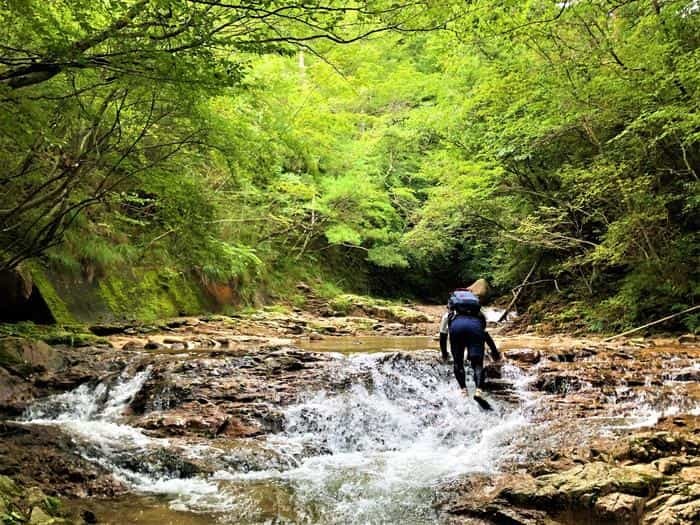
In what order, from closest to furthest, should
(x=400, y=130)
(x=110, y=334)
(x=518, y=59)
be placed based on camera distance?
1. (x=110, y=334)
2. (x=518, y=59)
3. (x=400, y=130)

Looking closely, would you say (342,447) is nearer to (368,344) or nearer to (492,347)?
(492,347)

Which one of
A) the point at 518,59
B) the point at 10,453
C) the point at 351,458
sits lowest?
the point at 351,458

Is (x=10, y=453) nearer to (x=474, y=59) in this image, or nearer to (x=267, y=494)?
(x=267, y=494)

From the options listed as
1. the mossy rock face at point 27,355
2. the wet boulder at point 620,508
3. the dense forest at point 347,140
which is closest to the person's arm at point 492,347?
the wet boulder at point 620,508

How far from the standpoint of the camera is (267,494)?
464 centimetres

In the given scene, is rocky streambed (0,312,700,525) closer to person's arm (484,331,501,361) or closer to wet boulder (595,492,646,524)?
wet boulder (595,492,646,524)

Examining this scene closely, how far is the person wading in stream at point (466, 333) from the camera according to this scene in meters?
7.07

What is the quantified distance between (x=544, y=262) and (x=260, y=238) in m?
9.83

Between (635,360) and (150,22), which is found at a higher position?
(150,22)

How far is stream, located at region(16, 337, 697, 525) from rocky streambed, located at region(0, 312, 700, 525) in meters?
0.02

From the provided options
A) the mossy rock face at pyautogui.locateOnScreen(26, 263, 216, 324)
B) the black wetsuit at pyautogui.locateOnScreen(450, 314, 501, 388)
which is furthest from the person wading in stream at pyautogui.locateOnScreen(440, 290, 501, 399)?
the mossy rock face at pyautogui.locateOnScreen(26, 263, 216, 324)

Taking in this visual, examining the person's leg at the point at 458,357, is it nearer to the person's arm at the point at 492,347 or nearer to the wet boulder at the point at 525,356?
the person's arm at the point at 492,347

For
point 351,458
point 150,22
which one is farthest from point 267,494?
point 150,22

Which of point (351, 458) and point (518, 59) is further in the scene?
point (518, 59)
